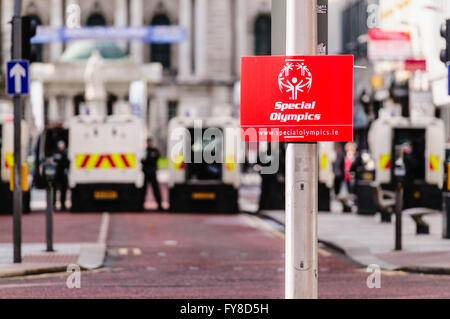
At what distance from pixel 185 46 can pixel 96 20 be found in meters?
9.05

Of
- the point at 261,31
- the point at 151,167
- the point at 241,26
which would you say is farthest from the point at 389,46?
the point at 261,31

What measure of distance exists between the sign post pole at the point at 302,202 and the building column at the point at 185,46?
94.8 metres

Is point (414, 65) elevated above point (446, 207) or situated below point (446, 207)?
above

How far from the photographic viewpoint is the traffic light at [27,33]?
556 inches

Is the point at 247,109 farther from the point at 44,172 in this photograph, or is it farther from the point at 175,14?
the point at 175,14

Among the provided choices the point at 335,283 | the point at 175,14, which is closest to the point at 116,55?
the point at 175,14

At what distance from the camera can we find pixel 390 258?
49.2 ft

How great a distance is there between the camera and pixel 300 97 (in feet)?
21.7

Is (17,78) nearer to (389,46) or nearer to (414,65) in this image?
(414,65)

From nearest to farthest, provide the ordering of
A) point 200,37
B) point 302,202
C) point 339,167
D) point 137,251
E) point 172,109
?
1. point 302,202
2. point 137,251
3. point 339,167
4. point 200,37
5. point 172,109

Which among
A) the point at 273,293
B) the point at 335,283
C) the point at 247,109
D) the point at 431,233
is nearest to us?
the point at 247,109

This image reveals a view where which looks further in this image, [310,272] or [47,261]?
[47,261]
